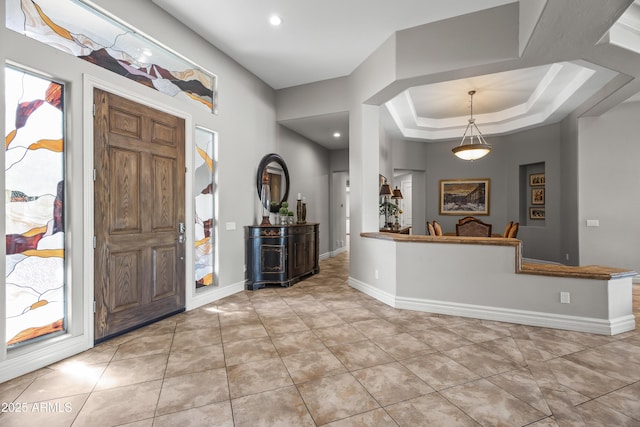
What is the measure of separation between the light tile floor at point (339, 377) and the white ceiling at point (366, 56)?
286 cm

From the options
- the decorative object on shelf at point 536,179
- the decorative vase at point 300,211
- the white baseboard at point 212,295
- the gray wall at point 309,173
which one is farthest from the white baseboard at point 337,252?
the decorative object on shelf at point 536,179

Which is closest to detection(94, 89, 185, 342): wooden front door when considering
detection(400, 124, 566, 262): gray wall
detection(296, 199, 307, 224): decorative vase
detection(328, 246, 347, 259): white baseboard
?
detection(296, 199, 307, 224): decorative vase

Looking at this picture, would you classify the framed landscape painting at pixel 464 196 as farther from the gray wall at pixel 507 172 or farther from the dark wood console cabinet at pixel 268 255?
the dark wood console cabinet at pixel 268 255

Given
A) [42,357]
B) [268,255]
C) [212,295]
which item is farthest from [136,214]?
[268,255]

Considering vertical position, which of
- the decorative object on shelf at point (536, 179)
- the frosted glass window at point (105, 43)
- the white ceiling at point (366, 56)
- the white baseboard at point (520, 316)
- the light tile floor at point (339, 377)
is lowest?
the light tile floor at point (339, 377)

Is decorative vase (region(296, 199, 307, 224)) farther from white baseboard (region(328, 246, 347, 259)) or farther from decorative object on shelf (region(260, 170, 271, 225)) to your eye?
white baseboard (region(328, 246, 347, 259))

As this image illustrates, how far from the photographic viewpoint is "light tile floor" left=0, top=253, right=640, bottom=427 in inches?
68.0

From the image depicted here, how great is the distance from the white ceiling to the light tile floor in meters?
2.86

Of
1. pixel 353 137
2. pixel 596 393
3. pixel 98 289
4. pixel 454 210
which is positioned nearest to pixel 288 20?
pixel 353 137

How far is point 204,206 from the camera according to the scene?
398 cm

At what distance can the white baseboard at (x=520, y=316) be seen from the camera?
293 centimetres

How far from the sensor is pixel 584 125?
5191mm

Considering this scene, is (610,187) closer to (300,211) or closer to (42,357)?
(300,211)

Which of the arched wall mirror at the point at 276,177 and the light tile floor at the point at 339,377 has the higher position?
the arched wall mirror at the point at 276,177
